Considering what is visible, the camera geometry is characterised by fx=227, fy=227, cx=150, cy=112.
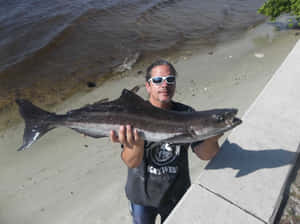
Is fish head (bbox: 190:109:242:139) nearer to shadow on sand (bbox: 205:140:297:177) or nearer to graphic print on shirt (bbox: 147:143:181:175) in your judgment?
graphic print on shirt (bbox: 147:143:181:175)

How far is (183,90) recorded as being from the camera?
328 inches

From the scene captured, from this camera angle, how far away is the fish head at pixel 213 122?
2488 millimetres

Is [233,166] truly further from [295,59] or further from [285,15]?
[285,15]

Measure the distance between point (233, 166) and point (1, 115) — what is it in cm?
798

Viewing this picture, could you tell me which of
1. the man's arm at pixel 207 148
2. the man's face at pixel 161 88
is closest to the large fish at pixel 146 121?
the man's face at pixel 161 88

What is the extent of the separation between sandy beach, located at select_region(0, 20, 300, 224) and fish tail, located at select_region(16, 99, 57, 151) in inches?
89.3

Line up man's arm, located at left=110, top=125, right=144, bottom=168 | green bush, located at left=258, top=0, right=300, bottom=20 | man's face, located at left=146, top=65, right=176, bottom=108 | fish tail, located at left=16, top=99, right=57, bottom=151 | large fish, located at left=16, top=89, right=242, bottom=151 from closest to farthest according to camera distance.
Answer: large fish, located at left=16, top=89, right=242, bottom=151
man's arm, located at left=110, top=125, right=144, bottom=168
man's face, located at left=146, top=65, right=176, bottom=108
fish tail, located at left=16, top=99, right=57, bottom=151
green bush, located at left=258, top=0, right=300, bottom=20

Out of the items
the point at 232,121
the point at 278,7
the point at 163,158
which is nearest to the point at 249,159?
the point at 232,121

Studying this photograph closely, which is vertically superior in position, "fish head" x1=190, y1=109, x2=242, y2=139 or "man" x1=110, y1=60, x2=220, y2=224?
"fish head" x1=190, y1=109, x2=242, y2=139

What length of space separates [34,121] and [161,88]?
6.08ft

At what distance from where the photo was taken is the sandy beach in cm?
477

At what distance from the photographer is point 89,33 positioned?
14.8 m

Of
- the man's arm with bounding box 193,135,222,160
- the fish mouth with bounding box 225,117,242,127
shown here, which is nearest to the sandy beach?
the man's arm with bounding box 193,135,222,160

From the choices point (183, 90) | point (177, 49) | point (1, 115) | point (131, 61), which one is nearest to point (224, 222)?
point (183, 90)
